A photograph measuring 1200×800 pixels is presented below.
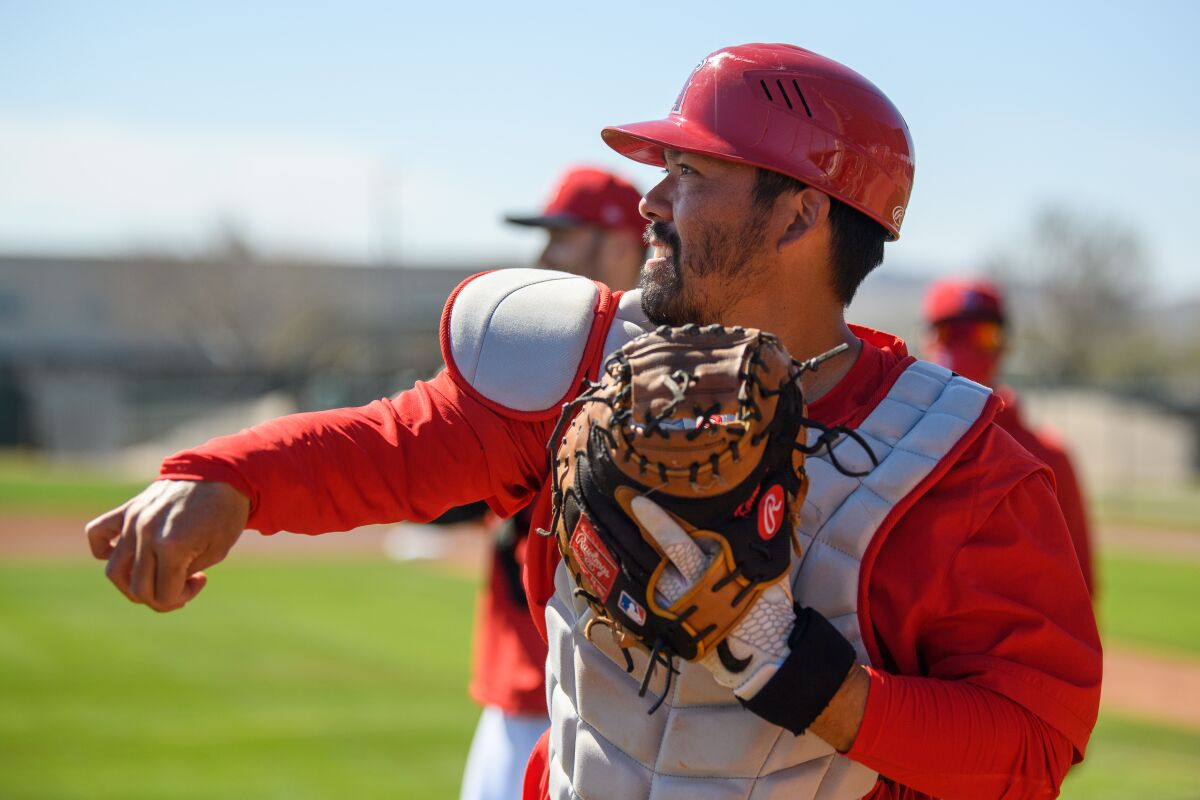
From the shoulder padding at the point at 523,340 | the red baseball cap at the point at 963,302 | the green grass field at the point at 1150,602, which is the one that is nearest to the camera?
the shoulder padding at the point at 523,340

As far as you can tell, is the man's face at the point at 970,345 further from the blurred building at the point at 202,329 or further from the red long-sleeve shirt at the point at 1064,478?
the blurred building at the point at 202,329

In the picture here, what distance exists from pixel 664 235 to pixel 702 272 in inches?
4.1

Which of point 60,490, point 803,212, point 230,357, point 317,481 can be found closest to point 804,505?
point 803,212

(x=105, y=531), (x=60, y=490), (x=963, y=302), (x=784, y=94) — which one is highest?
(x=784, y=94)

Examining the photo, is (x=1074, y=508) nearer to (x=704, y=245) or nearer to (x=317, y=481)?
(x=704, y=245)

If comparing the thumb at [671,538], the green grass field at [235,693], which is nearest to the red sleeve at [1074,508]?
the thumb at [671,538]

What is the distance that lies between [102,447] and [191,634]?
24113 mm

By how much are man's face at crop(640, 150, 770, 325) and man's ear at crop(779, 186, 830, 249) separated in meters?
0.04

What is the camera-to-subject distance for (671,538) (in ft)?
5.88

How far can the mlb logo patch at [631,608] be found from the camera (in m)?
1.83

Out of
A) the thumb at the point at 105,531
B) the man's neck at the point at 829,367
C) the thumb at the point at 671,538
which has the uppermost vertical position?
the man's neck at the point at 829,367

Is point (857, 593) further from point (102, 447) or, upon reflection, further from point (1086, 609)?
point (102, 447)

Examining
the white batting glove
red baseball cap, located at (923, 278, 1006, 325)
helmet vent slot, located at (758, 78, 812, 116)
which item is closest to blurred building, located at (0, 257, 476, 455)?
red baseball cap, located at (923, 278, 1006, 325)

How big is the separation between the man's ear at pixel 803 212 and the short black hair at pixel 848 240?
0.7 inches
